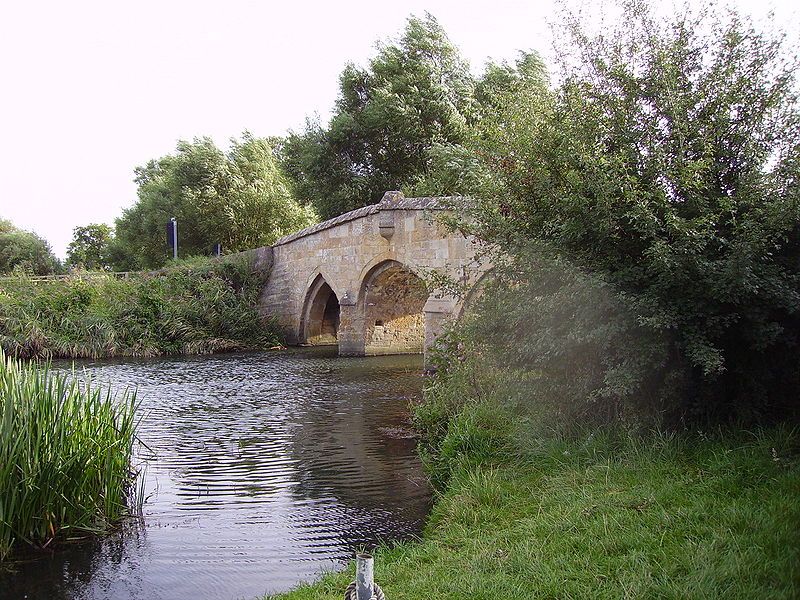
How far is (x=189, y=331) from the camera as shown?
65.9ft

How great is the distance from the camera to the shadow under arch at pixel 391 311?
18188 millimetres

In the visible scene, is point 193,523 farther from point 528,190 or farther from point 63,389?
point 528,190

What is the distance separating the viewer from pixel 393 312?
19125mm

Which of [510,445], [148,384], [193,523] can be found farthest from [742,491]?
[148,384]

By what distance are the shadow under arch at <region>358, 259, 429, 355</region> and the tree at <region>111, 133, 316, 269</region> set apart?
12826 millimetres

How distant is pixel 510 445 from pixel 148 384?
873cm

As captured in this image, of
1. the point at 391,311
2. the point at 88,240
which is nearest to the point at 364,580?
the point at 391,311

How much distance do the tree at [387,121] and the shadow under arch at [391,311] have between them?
686cm

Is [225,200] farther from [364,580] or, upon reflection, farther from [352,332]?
[364,580]

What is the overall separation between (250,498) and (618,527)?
3.23m

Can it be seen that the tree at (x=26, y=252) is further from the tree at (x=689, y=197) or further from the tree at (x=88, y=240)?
the tree at (x=689, y=197)

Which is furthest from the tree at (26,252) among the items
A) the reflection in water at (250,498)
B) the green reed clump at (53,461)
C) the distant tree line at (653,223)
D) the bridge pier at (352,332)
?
the distant tree line at (653,223)

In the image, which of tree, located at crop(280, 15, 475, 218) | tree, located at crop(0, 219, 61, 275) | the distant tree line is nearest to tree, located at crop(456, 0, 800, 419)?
the distant tree line

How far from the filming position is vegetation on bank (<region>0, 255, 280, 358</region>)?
741 inches
